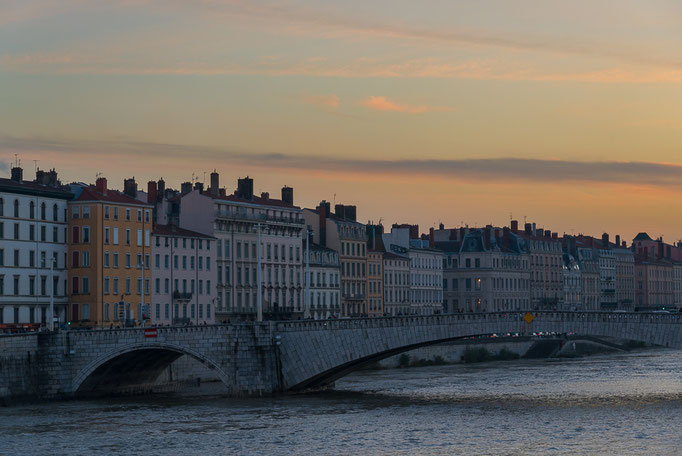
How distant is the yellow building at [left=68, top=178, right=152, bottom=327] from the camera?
110 meters

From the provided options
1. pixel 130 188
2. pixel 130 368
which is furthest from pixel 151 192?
pixel 130 368

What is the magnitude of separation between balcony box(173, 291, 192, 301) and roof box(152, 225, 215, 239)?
14.8 ft

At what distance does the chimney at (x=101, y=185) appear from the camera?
11175 centimetres

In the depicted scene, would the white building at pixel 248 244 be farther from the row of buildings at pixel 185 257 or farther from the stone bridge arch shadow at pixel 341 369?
the stone bridge arch shadow at pixel 341 369

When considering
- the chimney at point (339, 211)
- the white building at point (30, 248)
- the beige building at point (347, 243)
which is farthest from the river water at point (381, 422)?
the chimney at point (339, 211)

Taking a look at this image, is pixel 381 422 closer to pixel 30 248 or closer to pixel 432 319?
pixel 432 319

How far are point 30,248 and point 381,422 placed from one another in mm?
42656

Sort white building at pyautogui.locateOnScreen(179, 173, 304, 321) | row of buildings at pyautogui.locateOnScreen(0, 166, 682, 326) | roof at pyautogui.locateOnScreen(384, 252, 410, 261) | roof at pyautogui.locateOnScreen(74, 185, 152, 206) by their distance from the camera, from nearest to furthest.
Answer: row of buildings at pyautogui.locateOnScreen(0, 166, 682, 326)
roof at pyautogui.locateOnScreen(74, 185, 152, 206)
white building at pyautogui.locateOnScreen(179, 173, 304, 321)
roof at pyautogui.locateOnScreen(384, 252, 410, 261)

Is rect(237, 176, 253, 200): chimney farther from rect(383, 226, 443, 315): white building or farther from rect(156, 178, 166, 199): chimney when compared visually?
rect(383, 226, 443, 315): white building

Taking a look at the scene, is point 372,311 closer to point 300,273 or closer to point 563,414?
point 300,273

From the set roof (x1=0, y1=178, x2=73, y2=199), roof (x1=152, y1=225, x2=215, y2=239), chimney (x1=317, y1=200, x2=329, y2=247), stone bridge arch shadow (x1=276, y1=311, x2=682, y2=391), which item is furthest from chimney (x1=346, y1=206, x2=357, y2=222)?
stone bridge arch shadow (x1=276, y1=311, x2=682, y2=391)

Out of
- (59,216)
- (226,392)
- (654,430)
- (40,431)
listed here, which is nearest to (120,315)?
(59,216)

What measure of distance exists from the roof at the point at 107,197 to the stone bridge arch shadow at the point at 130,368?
17210 mm

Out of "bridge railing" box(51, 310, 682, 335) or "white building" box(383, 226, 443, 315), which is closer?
"bridge railing" box(51, 310, 682, 335)
